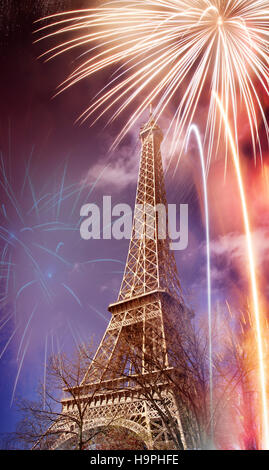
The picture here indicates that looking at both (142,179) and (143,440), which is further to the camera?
(142,179)

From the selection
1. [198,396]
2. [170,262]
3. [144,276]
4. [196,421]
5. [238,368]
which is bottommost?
[196,421]

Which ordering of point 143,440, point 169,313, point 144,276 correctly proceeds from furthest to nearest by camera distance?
point 144,276 < point 169,313 < point 143,440

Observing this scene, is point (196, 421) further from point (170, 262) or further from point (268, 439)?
point (170, 262)

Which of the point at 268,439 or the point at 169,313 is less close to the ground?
the point at 169,313

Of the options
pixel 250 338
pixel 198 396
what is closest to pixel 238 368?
pixel 250 338

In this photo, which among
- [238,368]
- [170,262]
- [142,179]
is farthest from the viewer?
[142,179]
